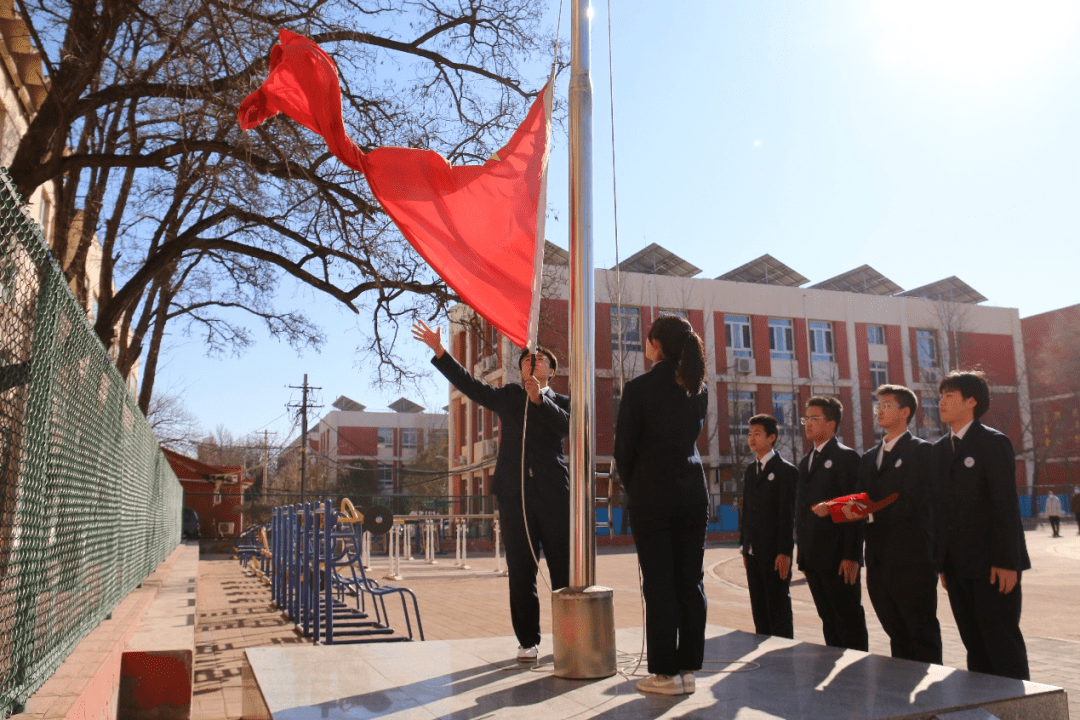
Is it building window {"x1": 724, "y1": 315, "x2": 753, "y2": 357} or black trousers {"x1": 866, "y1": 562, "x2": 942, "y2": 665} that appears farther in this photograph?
building window {"x1": 724, "y1": 315, "x2": 753, "y2": 357}

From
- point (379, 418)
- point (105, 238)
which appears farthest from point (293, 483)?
point (105, 238)

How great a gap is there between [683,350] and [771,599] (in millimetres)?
3033

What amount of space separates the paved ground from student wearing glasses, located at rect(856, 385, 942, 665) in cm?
105

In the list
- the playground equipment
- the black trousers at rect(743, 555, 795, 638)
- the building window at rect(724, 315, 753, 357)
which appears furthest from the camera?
the building window at rect(724, 315, 753, 357)

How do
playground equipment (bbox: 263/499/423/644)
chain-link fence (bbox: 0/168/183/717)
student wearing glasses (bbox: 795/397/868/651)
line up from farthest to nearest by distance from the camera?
playground equipment (bbox: 263/499/423/644)
student wearing glasses (bbox: 795/397/868/651)
chain-link fence (bbox: 0/168/183/717)

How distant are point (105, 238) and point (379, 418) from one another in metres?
66.4

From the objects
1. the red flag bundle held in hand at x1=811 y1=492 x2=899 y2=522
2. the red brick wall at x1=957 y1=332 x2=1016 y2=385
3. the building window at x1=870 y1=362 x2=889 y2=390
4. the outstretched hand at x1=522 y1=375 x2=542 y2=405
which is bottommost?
the red flag bundle held in hand at x1=811 y1=492 x2=899 y2=522

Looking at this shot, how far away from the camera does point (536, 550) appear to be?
5141 mm

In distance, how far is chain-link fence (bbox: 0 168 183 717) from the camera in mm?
3217

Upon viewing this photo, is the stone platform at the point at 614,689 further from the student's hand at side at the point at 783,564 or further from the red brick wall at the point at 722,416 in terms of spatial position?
the red brick wall at the point at 722,416

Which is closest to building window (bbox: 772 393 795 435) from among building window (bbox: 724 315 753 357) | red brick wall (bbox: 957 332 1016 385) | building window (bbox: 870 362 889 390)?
building window (bbox: 724 315 753 357)

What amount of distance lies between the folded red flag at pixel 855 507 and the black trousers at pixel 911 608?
0.35 metres

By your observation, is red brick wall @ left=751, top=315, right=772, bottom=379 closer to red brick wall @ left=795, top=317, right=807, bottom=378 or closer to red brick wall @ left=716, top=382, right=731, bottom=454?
red brick wall @ left=795, top=317, right=807, bottom=378

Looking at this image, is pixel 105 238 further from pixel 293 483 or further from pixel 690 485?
pixel 293 483
